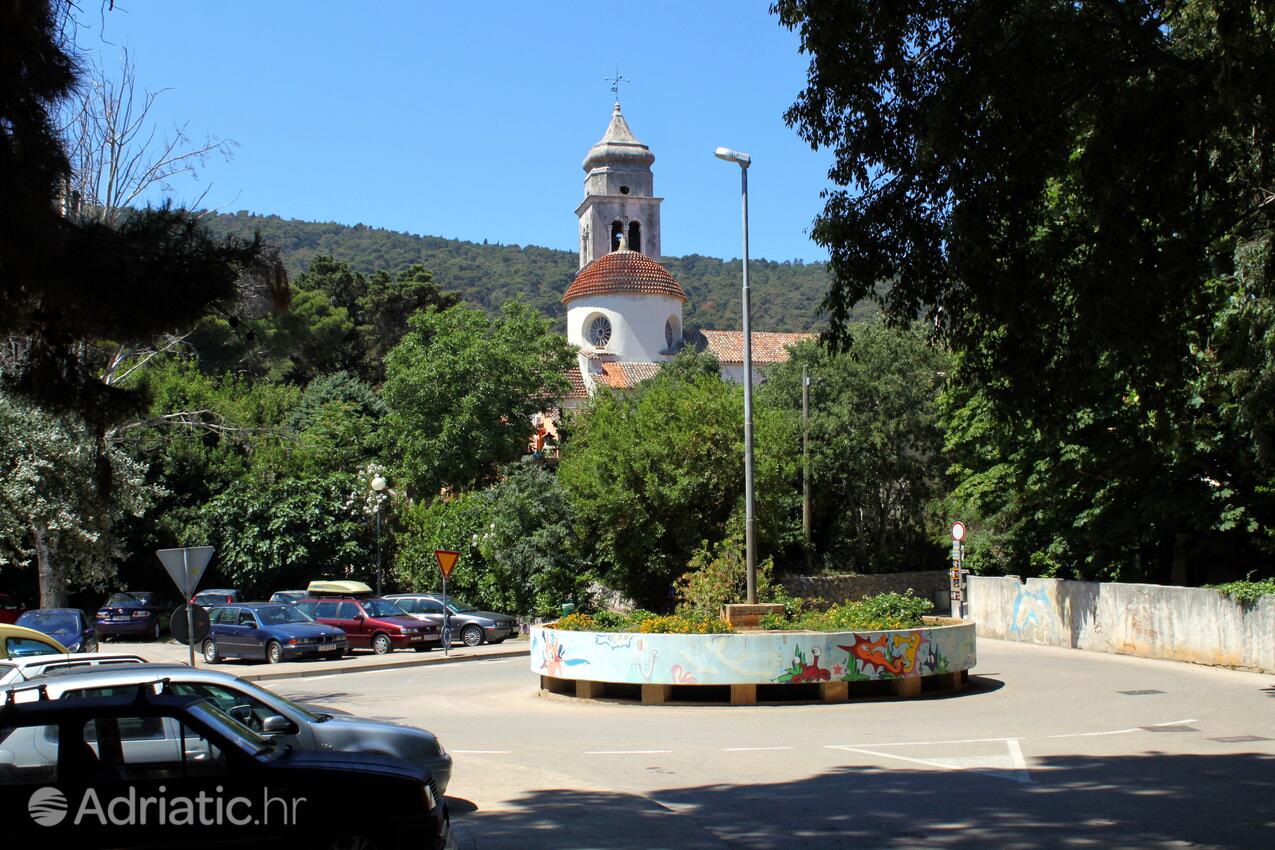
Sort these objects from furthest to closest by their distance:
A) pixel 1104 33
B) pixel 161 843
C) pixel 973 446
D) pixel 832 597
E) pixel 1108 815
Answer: pixel 832 597 < pixel 973 446 < pixel 1104 33 < pixel 1108 815 < pixel 161 843

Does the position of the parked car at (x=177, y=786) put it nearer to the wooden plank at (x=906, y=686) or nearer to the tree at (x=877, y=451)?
the wooden plank at (x=906, y=686)

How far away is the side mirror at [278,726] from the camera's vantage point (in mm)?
9133

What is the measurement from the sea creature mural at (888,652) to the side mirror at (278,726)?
34.6 feet

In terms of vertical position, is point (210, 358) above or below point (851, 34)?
above

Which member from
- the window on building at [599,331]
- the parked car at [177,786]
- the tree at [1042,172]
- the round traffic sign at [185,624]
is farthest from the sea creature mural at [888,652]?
the window on building at [599,331]

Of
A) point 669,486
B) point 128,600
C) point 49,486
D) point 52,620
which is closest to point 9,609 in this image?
point 128,600

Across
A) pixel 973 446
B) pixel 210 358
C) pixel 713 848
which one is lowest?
pixel 713 848

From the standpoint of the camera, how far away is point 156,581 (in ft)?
140

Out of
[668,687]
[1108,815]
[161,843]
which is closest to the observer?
[161,843]

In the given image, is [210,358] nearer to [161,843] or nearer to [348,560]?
[348,560]

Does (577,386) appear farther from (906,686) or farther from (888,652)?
(888,652)

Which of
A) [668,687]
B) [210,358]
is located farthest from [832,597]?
[210,358]

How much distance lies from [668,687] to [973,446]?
17.5m

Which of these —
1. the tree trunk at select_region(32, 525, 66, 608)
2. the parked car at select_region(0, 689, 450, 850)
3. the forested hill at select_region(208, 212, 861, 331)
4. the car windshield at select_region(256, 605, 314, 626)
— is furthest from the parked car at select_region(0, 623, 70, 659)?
the forested hill at select_region(208, 212, 861, 331)
